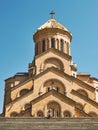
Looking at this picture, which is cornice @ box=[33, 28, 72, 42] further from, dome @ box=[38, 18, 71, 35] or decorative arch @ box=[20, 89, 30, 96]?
decorative arch @ box=[20, 89, 30, 96]

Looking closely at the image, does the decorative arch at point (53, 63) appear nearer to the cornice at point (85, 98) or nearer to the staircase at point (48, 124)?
the cornice at point (85, 98)

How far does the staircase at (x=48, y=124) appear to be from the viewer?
21781 mm

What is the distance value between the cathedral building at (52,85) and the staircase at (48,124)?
597 cm

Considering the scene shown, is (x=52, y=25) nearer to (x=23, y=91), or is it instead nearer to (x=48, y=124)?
(x=23, y=91)

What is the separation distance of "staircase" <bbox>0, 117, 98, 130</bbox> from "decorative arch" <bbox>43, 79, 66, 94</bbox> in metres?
9.36

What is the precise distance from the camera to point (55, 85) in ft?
110

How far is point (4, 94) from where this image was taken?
39.1m

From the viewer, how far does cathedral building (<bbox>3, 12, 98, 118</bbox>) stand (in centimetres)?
3072

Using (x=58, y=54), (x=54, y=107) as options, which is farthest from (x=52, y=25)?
(x=54, y=107)

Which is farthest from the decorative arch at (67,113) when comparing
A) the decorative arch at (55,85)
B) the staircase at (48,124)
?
the staircase at (48,124)

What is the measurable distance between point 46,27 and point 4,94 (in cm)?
819

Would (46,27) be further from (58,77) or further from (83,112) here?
(83,112)

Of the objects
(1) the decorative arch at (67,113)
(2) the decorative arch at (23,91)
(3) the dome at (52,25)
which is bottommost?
(1) the decorative arch at (67,113)

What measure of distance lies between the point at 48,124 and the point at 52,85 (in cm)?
1093
